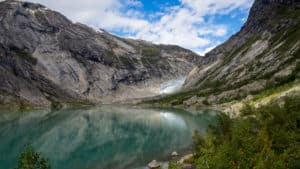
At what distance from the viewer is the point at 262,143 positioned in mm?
47062

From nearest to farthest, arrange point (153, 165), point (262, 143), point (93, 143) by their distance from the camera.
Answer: point (262, 143) → point (153, 165) → point (93, 143)

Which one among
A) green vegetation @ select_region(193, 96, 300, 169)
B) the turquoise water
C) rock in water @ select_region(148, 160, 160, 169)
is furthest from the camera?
the turquoise water

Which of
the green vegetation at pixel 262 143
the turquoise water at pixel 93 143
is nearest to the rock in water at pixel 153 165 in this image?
the turquoise water at pixel 93 143

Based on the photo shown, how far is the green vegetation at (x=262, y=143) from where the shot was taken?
37625mm

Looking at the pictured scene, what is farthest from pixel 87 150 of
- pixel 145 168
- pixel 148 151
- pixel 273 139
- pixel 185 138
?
pixel 273 139

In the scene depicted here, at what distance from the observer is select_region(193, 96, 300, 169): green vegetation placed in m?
37.6

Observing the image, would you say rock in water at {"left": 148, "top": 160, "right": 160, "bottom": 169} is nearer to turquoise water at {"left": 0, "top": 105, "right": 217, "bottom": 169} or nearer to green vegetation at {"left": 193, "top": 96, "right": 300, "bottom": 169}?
turquoise water at {"left": 0, "top": 105, "right": 217, "bottom": 169}

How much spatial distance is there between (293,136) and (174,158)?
3617cm

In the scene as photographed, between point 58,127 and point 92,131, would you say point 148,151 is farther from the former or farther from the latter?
point 58,127

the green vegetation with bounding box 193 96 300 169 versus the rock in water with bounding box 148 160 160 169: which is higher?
the green vegetation with bounding box 193 96 300 169

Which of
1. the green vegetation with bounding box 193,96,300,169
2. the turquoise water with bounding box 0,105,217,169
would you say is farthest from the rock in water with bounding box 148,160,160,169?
the green vegetation with bounding box 193,96,300,169

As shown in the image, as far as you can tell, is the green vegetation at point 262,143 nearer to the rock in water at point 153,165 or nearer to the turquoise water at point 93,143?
the rock in water at point 153,165

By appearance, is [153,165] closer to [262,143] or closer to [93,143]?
[262,143]

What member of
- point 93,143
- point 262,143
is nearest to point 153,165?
point 262,143
